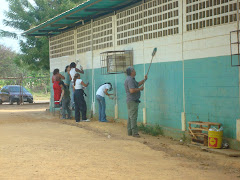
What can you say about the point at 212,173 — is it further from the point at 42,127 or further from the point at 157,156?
the point at 42,127

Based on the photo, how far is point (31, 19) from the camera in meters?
28.2

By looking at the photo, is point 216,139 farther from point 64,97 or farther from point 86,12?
point 64,97

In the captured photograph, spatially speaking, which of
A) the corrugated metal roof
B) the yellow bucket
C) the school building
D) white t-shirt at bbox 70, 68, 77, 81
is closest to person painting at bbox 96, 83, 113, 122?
the school building

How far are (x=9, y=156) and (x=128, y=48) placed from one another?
6.30 metres

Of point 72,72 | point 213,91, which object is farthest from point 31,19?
point 213,91

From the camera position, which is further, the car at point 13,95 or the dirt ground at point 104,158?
the car at point 13,95

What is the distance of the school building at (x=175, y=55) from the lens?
8.98 m

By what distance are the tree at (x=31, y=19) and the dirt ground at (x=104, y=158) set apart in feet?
50.6

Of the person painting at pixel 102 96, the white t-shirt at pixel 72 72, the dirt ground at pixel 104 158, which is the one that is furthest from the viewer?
the white t-shirt at pixel 72 72

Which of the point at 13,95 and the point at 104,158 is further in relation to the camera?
the point at 13,95

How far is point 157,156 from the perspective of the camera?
847 cm

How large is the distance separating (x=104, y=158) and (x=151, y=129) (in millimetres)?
3810

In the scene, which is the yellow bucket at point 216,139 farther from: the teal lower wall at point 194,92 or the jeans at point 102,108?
the jeans at point 102,108

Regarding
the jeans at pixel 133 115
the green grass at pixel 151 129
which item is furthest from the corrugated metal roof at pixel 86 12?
the green grass at pixel 151 129
